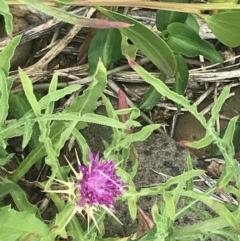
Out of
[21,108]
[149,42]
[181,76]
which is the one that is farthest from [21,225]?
[181,76]

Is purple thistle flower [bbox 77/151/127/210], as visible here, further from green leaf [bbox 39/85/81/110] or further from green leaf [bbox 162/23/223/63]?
green leaf [bbox 162/23/223/63]

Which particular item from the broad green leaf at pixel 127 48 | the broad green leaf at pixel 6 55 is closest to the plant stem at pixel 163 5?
the broad green leaf at pixel 6 55

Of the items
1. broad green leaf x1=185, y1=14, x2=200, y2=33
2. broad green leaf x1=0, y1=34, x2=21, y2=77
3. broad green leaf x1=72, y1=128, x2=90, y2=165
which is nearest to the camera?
broad green leaf x1=0, y1=34, x2=21, y2=77

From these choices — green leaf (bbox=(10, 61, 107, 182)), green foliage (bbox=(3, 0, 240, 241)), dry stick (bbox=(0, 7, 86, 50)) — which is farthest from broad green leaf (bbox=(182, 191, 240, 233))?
dry stick (bbox=(0, 7, 86, 50))

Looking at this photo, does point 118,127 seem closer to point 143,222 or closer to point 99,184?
point 99,184

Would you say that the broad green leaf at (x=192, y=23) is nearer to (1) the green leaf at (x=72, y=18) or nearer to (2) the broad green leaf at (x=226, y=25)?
(2) the broad green leaf at (x=226, y=25)

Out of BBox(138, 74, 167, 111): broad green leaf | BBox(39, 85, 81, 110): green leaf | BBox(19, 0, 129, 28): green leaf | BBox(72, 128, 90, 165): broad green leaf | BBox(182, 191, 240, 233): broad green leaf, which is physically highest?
BBox(19, 0, 129, 28): green leaf
